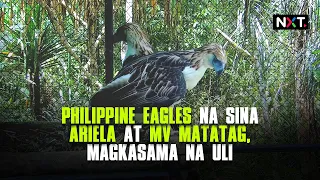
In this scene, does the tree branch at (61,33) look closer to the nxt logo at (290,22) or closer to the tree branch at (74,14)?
the tree branch at (74,14)

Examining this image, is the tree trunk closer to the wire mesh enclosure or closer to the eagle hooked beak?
the wire mesh enclosure

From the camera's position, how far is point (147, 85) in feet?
10.2

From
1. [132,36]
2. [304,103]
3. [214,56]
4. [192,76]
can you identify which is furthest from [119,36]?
[304,103]

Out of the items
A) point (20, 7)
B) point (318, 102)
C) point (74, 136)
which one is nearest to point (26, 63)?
point (20, 7)

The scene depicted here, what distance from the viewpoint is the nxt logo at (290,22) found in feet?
10.6

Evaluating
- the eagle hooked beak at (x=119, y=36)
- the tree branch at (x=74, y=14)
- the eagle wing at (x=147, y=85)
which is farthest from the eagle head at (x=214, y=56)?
the tree branch at (x=74, y=14)

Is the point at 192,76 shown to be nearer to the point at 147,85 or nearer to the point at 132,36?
the point at 147,85

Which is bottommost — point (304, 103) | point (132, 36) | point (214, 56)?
point (304, 103)

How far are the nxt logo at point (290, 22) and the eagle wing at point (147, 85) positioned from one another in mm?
765

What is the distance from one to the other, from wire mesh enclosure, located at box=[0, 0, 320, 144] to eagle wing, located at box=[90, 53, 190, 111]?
71mm

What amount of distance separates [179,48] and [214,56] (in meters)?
0.26

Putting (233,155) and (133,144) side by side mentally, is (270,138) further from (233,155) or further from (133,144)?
(133,144)

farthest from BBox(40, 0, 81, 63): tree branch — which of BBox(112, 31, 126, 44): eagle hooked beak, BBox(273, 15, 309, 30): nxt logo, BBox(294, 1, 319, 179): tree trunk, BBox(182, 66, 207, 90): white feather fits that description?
BBox(294, 1, 319, 179): tree trunk

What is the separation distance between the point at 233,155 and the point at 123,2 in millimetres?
1383
